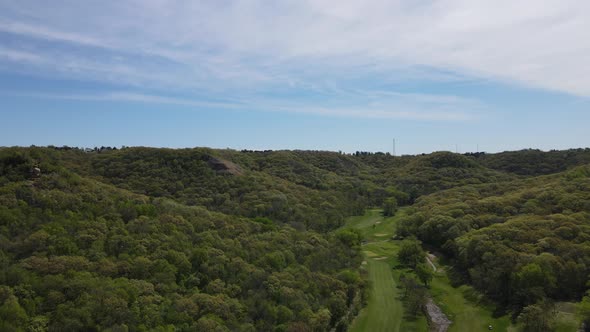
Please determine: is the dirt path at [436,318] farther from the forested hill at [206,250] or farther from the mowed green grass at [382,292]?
the forested hill at [206,250]

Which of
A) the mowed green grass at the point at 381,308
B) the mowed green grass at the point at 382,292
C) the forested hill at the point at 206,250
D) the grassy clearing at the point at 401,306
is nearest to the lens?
the forested hill at the point at 206,250

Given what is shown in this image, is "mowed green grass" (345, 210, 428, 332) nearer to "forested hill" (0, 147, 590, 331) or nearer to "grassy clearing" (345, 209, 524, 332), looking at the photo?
"grassy clearing" (345, 209, 524, 332)

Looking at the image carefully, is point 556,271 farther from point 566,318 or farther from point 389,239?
point 389,239

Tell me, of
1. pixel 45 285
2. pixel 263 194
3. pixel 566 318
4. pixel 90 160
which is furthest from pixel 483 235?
pixel 90 160

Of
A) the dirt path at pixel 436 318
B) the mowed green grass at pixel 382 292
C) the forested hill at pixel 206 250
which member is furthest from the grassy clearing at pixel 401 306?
the forested hill at pixel 206 250

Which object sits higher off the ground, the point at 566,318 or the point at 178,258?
the point at 178,258

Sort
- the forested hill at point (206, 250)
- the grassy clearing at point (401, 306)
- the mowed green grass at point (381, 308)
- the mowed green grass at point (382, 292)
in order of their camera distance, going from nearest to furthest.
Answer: the forested hill at point (206, 250), the grassy clearing at point (401, 306), the mowed green grass at point (381, 308), the mowed green grass at point (382, 292)

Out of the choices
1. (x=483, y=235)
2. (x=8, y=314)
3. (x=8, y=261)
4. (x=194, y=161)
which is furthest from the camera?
(x=194, y=161)

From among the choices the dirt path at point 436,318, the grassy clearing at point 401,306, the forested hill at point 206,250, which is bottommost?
the dirt path at point 436,318

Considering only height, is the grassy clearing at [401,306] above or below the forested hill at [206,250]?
below
